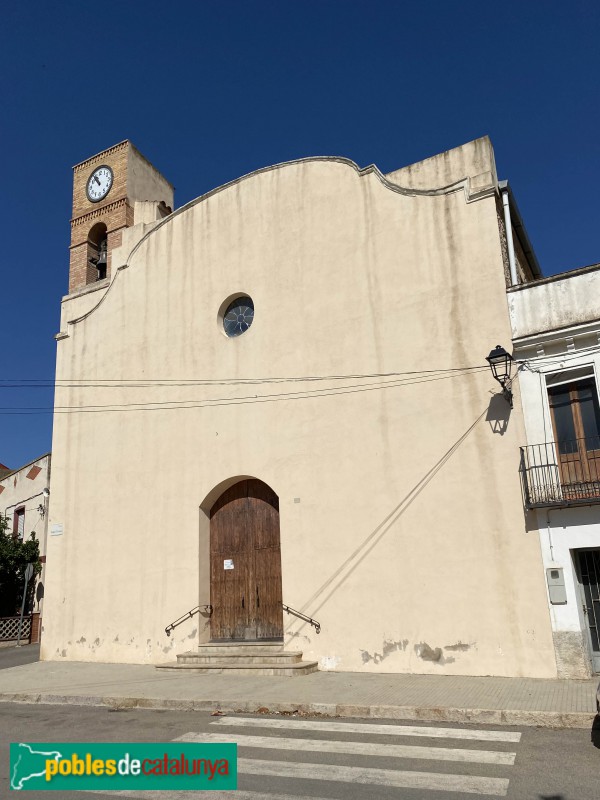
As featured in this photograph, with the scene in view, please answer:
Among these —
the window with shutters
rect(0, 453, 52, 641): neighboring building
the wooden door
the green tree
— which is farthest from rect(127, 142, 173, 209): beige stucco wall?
the wooden door

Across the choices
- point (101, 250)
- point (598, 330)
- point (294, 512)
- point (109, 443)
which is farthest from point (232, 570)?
point (101, 250)

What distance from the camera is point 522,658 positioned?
9680 millimetres

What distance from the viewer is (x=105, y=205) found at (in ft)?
58.0

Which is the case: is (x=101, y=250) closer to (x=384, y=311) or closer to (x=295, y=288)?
(x=295, y=288)

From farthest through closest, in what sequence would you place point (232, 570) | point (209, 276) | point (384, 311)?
point (209, 276)
point (232, 570)
point (384, 311)

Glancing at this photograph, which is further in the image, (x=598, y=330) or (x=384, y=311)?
(x=384, y=311)

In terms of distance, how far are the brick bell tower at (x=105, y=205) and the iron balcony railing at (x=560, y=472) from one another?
11479 millimetres

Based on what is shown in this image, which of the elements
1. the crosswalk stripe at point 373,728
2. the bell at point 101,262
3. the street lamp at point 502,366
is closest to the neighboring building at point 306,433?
the street lamp at point 502,366

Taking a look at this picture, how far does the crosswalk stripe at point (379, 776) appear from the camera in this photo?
508 centimetres

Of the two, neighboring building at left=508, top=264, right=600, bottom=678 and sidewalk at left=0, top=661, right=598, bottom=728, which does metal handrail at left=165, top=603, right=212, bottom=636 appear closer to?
sidewalk at left=0, top=661, right=598, bottom=728

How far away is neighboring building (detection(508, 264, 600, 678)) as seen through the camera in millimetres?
9406

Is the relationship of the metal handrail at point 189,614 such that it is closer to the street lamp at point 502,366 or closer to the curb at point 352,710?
the curb at point 352,710

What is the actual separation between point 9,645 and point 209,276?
1293 centimetres

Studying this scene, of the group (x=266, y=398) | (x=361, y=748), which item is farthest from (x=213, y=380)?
(x=361, y=748)
